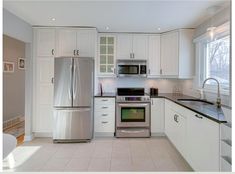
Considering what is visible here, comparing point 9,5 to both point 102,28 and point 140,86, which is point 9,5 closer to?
point 102,28

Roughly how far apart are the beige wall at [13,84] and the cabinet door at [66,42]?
1.90m

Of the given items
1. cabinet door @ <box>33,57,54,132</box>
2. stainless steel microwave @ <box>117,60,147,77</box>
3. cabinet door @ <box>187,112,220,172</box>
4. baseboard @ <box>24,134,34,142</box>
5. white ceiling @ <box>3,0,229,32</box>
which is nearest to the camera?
cabinet door @ <box>187,112,220,172</box>

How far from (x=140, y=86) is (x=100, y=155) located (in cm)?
218

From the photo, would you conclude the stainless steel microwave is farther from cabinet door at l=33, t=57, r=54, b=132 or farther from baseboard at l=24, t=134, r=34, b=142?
baseboard at l=24, t=134, r=34, b=142

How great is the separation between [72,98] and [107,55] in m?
1.36

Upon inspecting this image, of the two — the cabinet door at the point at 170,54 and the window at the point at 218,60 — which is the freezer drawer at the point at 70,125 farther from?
the window at the point at 218,60

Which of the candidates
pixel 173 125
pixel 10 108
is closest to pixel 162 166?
pixel 173 125

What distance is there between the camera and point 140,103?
459 cm

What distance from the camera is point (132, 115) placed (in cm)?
460

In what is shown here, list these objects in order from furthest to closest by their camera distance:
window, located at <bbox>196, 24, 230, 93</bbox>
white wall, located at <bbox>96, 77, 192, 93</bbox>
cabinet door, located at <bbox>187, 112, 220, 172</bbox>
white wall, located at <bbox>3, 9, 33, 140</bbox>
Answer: white wall, located at <bbox>96, 77, 192, 93</bbox> < white wall, located at <bbox>3, 9, 33, 140</bbox> < window, located at <bbox>196, 24, 230, 93</bbox> < cabinet door, located at <bbox>187, 112, 220, 172</bbox>

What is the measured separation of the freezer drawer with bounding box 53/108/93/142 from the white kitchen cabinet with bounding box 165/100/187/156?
1614 millimetres

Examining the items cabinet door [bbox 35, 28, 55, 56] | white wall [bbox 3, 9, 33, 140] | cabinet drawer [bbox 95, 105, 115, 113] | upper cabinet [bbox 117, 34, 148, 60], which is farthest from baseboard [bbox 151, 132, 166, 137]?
cabinet door [bbox 35, 28, 55, 56]

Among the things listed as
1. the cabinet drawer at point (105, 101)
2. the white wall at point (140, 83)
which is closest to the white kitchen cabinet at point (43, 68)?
the cabinet drawer at point (105, 101)

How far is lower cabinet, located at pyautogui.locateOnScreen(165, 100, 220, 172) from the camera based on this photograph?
6.98 ft
